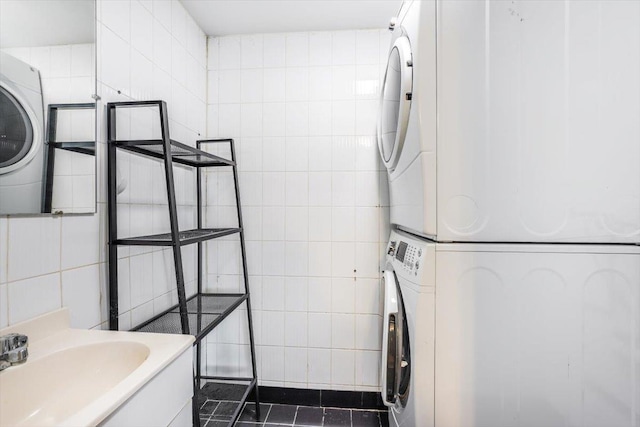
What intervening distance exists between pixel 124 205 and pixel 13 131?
475 mm

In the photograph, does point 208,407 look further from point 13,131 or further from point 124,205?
point 13,131

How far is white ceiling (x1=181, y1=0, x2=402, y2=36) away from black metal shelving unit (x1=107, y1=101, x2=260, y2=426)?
0.74 meters

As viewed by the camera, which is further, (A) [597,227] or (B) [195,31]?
(B) [195,31]

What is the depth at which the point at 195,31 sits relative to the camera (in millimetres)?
1831

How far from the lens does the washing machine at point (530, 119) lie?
83cm

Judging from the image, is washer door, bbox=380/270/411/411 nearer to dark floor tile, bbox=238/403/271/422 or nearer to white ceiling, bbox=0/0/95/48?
dark floor tile, bbox=238/403/271/422

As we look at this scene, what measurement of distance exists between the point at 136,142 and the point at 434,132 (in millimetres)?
1111

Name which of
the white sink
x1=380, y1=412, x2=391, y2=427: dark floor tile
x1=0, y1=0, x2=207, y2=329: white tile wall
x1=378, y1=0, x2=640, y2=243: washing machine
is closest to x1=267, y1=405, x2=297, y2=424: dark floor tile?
x1=380, y1=412, x2=391, y2=427: dark floor tile

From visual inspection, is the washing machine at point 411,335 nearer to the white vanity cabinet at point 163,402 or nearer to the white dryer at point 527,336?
the white dryer at point 527,336

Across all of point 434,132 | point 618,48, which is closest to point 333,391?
point 434,132

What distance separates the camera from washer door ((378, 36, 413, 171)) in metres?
0.94

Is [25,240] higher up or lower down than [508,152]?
lower down

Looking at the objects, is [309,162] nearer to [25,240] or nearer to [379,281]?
[379,281]

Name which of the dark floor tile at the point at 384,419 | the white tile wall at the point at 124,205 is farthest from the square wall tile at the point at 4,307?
the dark floor tile at the point at 384,419
